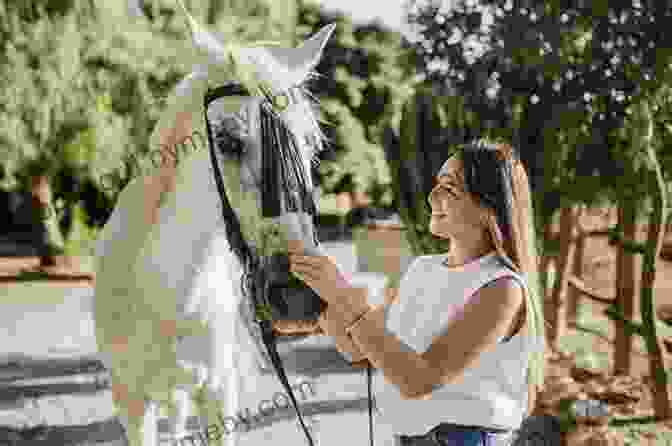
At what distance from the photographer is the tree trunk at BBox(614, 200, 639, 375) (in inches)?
139

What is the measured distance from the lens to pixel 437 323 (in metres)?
1.21

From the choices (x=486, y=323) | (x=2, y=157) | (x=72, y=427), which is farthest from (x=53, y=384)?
(x=486, y=323)

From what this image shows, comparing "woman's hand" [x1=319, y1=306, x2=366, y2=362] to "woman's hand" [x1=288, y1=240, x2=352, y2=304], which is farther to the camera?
"woman's hand" [x1=319, y1=306, x2=366, y2=362]

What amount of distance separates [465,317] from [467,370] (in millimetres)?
167

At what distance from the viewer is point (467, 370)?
121 centimetres

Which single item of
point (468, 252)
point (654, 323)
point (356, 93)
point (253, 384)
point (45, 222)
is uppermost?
point (356, 93)

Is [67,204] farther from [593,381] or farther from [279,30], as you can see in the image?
[593,381]

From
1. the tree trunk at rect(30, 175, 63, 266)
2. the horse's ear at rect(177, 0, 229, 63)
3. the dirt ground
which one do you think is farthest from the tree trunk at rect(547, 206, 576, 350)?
the tree trunk at rect(30, 175, 63, 266)

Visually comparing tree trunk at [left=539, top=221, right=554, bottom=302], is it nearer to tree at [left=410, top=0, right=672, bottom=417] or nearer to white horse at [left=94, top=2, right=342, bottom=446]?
tree at [left=410, top=0, right=672, bottom=417]

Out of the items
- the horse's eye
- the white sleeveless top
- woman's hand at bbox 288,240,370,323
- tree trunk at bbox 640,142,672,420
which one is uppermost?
the horse's eye

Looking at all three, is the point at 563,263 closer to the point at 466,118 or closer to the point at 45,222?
the point at 466,118

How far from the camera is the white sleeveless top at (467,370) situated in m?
1.18

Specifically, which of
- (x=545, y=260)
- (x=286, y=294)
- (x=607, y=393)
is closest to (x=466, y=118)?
(x=545, y=260)

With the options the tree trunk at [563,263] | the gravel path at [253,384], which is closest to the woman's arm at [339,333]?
the gravel path at [253,384]
